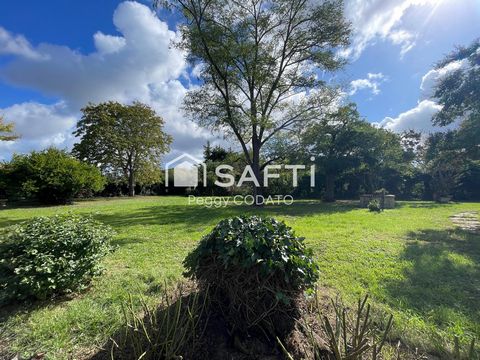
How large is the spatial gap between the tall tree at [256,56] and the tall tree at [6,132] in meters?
13.0

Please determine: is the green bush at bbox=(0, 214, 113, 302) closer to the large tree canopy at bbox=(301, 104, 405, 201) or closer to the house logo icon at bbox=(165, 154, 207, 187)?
the large tree canopy at bbox=(301, 104, 405, 201)

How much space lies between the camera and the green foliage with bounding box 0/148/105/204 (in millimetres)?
12305

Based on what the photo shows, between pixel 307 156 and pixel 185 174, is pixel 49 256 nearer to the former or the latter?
pixel 307 156

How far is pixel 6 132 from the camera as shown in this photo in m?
15.4

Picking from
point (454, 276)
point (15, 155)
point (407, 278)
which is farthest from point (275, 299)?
point (15, 155)

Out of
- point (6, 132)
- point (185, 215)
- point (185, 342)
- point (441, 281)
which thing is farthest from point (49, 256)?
point (6, 132)

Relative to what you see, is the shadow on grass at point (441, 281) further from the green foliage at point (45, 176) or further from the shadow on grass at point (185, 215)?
the green foliage at point (45, 176)

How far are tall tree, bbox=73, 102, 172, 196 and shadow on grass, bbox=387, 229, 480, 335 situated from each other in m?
22.1

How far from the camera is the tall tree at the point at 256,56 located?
10.3 meters

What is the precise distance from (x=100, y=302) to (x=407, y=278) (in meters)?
3.83

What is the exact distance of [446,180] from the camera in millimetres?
17375

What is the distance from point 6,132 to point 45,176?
6.41 metres

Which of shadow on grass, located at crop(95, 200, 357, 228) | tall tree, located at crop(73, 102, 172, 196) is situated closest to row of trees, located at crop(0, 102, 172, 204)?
tall tree, located at crop(73, 102, 172, 196)

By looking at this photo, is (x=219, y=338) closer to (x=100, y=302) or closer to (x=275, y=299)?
(x=275, y=299)
